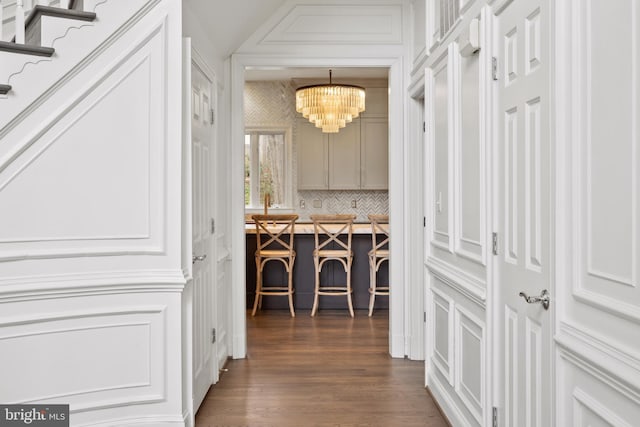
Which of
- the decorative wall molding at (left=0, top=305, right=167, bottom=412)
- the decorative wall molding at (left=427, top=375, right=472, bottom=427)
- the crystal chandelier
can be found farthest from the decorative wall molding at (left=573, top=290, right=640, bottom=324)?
the crystal chandelier

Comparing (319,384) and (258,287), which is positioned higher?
(258,287)

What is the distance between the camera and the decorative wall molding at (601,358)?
50.4 inches

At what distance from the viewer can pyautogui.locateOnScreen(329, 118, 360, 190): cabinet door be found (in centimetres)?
806

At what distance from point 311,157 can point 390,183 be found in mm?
3845

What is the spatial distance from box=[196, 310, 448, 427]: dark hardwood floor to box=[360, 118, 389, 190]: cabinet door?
10.7 feet

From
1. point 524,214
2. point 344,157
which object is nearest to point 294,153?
point 344,157

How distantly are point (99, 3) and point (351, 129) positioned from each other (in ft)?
18.9

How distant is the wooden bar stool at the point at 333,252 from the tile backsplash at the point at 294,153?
7.43 ft

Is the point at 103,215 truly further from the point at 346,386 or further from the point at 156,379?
the point at 346,386

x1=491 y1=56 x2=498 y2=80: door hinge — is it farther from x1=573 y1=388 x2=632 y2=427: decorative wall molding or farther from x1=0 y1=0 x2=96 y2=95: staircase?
x1=0 y1=0 x2=96 y2=95: staircase

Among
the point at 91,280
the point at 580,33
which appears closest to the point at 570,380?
the point at 580,33

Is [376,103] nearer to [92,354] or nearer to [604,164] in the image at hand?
[92,354]

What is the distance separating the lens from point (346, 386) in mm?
3609

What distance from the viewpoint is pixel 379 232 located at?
5891mm
